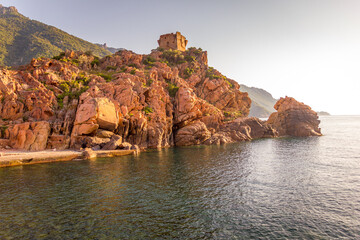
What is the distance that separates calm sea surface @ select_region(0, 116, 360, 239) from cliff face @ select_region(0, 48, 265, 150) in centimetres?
1365

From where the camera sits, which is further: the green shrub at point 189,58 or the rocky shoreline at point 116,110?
the green shrub at point 189,58

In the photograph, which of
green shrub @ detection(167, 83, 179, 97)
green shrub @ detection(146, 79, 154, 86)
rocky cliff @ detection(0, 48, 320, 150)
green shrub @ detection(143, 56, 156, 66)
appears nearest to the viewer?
rocky cliff @ detection(0, 48, 320, 150)

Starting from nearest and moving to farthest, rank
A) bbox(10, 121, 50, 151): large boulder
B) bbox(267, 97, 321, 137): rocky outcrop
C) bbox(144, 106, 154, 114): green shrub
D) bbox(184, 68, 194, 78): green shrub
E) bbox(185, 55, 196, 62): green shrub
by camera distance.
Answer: bbox(10, 121, 50, 151): large boulder, bbox(144, 106, 154, 114): green shrub, bbox(267, 97, 321, 137): rocky outcrop, bbox(184, 68, 194, 78): green shrub, bbox(185, 55, 196, 62): green shrub

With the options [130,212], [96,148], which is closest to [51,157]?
[96,148]

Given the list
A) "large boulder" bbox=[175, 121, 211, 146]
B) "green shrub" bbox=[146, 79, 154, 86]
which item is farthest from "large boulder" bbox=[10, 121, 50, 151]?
"large boulder" bbox=[175, 121, 211, 146]

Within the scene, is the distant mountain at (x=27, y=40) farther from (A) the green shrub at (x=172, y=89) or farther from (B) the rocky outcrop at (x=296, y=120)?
(B) the rocky outcrop at (x=296, y=120)

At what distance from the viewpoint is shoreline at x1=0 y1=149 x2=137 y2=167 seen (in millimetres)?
33969

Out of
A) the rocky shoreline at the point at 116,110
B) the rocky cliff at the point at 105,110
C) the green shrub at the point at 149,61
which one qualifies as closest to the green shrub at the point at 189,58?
the rocky shoreline at the point at 116,110

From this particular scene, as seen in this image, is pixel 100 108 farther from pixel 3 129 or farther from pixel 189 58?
pixel 189 58

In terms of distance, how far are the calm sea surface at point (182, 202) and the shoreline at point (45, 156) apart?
2585 mm

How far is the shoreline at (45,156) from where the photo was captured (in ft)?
111

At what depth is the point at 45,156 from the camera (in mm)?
37344

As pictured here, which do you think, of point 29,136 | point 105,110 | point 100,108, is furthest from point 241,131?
point 29,136

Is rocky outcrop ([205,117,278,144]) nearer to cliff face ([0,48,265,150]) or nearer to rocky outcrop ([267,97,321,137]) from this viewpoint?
cliff face ([0,48,265,150])
